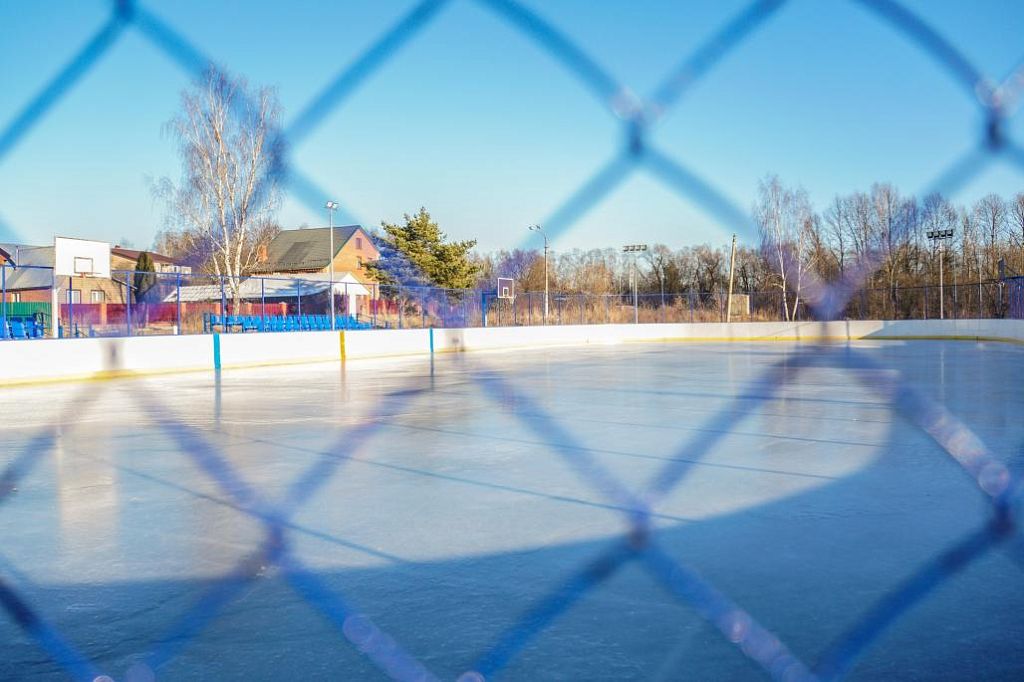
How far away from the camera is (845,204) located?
1.38m

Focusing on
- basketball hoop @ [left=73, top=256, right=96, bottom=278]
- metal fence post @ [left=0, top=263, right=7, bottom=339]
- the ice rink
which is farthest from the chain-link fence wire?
metal fence post @ [left=0, top=263, right=7, bottom=339]

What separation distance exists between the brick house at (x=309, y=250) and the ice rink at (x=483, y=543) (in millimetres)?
1063

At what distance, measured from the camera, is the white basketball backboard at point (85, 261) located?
1175cm

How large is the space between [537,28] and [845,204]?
630 millimetres

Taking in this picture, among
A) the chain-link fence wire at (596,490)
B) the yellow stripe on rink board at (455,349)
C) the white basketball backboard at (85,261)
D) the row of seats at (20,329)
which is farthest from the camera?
the row of seats at (20,329)

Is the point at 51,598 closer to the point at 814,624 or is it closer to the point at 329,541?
the point at 329,541

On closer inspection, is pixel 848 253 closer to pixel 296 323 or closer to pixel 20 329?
pixel 20 329

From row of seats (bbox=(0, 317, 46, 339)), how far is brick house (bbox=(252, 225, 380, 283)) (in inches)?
599

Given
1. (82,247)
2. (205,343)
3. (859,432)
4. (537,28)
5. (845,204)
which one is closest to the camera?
(537,28)

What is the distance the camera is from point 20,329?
1725cm

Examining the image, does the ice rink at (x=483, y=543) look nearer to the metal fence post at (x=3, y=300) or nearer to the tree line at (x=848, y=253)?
the tree line at (x=848, y=253)

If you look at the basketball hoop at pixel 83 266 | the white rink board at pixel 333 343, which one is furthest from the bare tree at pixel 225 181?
the basketball hoop at pixel 83 266

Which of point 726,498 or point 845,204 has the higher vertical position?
point 845,204

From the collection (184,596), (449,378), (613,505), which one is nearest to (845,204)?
(184,596)
